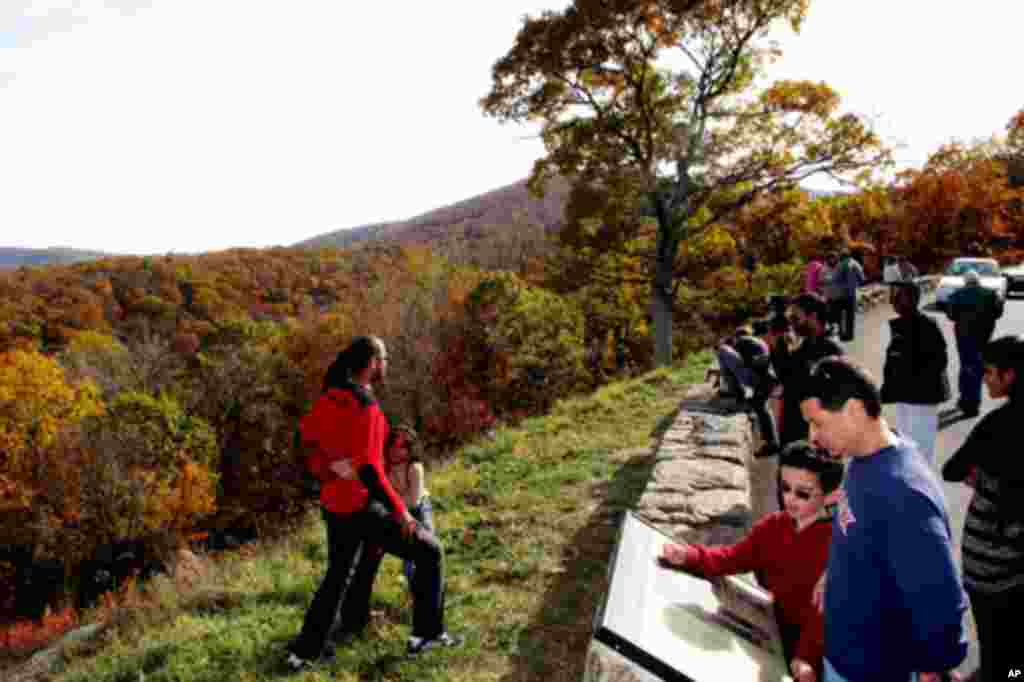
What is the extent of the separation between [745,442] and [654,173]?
11280mm

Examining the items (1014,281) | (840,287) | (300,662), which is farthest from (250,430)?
(300,662)

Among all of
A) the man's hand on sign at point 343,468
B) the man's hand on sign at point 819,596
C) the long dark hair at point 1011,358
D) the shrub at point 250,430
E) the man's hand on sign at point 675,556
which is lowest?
the shrub at point 250,430

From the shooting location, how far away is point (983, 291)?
8.89 metres

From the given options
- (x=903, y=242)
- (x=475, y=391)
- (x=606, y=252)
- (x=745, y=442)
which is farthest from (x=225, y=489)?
(x=903, y=242)

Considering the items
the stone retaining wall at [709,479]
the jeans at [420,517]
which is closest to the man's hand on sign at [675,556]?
the stone retaining wall at [709,479]

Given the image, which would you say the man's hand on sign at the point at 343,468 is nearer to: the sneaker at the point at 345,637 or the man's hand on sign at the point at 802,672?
the sneaker at the point at 345,637

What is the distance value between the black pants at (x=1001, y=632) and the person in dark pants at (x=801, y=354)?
7.47ft

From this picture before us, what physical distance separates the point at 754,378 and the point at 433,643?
17.1 ft

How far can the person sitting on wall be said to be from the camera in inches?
115

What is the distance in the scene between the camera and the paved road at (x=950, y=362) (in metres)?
5.61

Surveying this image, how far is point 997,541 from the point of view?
10.2ft

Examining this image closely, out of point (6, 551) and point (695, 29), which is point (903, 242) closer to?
point (695, 29)

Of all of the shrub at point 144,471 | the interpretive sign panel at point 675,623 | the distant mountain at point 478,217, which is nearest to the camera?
the interpretive sign panel at point 675,623

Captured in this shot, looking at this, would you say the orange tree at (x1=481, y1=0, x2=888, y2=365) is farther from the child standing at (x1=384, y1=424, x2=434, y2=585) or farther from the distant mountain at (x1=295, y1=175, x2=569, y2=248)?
the distant mountain at (x1=295, y1=175, x2=569, y2=248)
